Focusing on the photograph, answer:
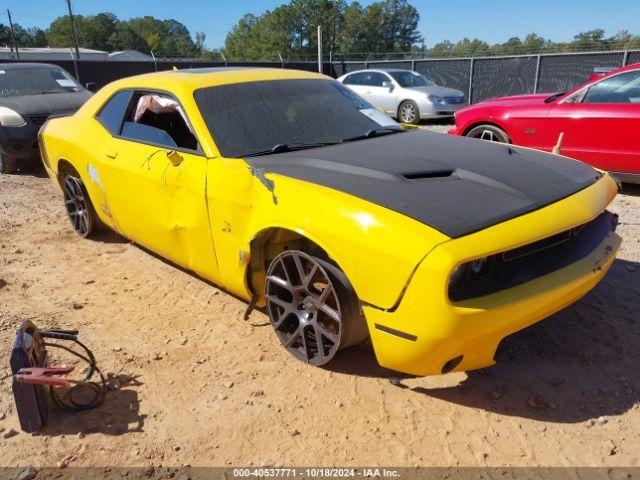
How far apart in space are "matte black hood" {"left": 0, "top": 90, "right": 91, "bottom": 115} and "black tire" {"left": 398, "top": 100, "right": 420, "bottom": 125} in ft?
25.2

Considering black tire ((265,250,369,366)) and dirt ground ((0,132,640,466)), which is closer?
dirt ground ((0,132,640,466))

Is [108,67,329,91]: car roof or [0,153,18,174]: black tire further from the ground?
[108,67,329,91]: car roof

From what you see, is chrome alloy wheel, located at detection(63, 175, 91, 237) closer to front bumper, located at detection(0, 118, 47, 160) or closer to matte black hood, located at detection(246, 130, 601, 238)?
matte black hood, located at detection(246, 130, 601, 238)

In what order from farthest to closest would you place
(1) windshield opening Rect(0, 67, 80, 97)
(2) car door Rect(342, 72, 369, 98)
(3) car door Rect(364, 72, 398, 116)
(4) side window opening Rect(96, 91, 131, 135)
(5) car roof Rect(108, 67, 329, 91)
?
(2) car door Rect(342, 72, 369, 98) < (3) car door Rect(364, 72, 398, 116) < (1) windshield opening Rect(0, 67, 80, 97) < (4) side window opening Rect(96, 91, 131, 135) < (5) car roof Rect(108, 67, 329, 91)

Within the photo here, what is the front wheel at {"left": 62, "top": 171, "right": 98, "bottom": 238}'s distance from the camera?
4609mm

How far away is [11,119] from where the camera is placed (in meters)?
7.29

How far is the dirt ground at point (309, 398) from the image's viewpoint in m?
2.24

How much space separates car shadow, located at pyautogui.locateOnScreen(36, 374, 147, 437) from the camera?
241 centimetres

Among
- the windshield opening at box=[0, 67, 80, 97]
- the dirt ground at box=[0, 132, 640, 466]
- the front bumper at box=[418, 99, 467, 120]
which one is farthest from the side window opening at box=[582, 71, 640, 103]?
the windshield opening at box=[0, 67, 80, 97]

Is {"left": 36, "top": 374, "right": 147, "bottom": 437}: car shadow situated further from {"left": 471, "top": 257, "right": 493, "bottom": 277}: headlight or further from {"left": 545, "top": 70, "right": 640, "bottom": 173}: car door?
{"left": 545, "top": 70, "right": 640, "bottom": 173}: car door

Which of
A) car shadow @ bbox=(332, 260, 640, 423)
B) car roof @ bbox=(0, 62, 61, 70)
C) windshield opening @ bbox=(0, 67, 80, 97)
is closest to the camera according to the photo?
car shadow @ bbox=(332, 260, 640, 423)

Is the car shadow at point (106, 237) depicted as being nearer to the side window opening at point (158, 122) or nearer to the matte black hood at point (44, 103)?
the side window opening at point (158, 122)

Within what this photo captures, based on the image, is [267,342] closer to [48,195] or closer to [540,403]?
[540,403]

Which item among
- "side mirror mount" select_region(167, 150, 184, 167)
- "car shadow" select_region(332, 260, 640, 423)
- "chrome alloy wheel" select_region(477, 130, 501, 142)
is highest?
"side mirror mount" select_region(167, 150, 184, 167)
